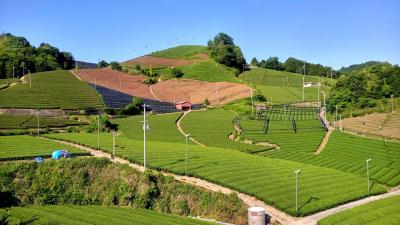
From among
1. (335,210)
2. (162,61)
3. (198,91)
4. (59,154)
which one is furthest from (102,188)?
(162,61)

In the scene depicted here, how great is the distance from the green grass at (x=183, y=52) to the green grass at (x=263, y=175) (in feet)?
381

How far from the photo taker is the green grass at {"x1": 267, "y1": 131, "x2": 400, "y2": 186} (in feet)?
157

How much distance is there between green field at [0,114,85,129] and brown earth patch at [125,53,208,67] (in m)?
78.5

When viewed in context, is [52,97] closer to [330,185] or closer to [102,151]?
[102,151]

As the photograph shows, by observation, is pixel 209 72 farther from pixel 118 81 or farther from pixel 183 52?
pixel 183 52

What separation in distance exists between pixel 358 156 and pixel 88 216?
117 ft

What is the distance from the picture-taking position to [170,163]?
153 ft

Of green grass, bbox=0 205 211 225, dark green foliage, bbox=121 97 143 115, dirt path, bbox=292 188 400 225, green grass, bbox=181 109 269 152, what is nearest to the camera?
green grass, bbox=0 205 211 225

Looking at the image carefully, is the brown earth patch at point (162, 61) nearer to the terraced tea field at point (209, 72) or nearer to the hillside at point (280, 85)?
the terraced tea field at point (209, 72)

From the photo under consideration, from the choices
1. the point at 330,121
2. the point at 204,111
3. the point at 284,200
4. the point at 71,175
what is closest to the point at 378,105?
the point at 330,121

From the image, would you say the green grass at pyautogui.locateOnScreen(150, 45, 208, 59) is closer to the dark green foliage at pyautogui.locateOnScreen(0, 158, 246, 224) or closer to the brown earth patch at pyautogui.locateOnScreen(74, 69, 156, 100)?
the brown earth patch at pyautogui.locateOnScreen(74, 69, 156, 100)

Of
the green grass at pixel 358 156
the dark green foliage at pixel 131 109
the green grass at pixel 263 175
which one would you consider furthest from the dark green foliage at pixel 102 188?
the dark green foliage at pixel 131 109

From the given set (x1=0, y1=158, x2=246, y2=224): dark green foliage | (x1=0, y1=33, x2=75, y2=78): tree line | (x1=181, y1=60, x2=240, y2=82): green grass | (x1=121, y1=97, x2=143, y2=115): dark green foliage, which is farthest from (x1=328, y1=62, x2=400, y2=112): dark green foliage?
(x1=0, y1=33, x2=75, y2=78): tree line

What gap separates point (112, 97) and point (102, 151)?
1933 inches
